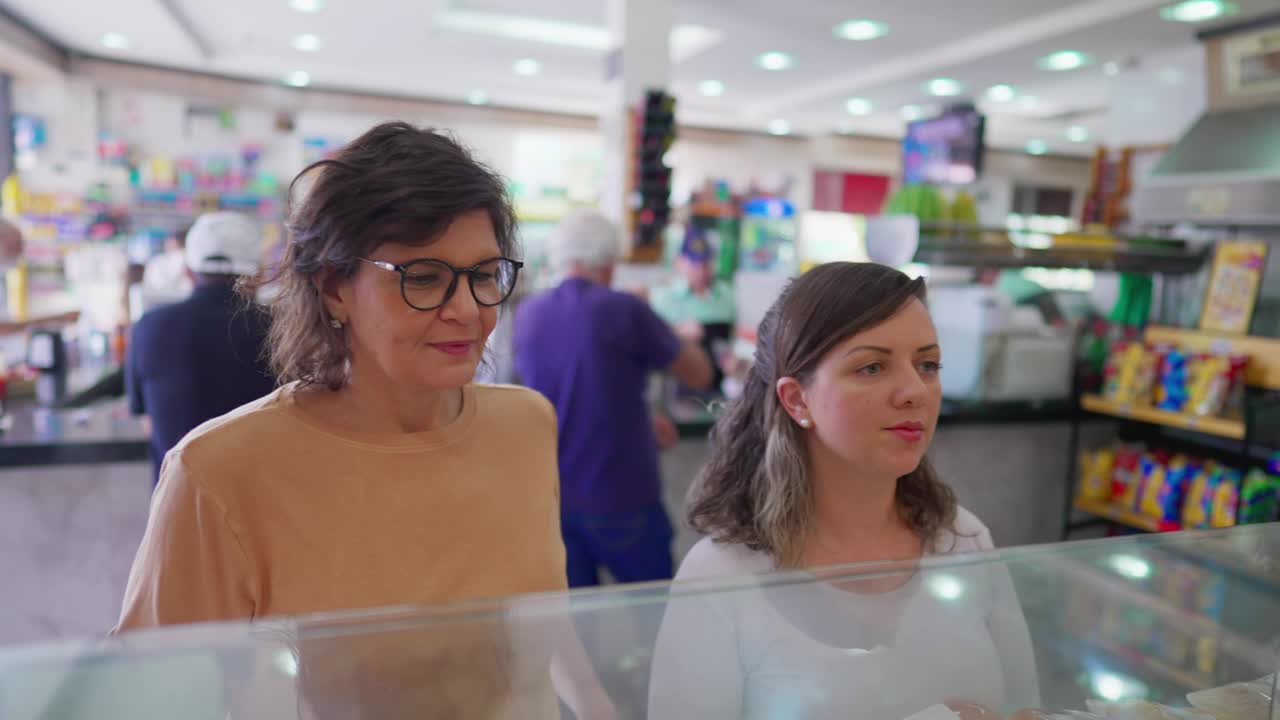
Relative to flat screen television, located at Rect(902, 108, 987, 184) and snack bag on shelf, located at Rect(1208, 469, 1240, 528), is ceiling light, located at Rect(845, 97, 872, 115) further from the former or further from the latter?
snack bag on shelf, located at Rect(1208, 469, 1240, 528)

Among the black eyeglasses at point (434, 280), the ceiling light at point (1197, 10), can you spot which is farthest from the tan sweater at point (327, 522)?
the ceiling light at point (1197, 10)

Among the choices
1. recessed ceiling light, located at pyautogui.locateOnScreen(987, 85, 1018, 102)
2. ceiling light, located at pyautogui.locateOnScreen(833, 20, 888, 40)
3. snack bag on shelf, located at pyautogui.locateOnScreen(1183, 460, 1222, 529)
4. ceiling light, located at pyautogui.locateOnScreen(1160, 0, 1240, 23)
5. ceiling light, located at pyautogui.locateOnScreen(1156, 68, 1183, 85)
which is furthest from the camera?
recessed ceiling light, located at pyautogui.locateOnScreen(987, 85, 1018, 102)

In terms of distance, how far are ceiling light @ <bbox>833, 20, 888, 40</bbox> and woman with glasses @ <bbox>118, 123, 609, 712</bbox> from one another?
582cm

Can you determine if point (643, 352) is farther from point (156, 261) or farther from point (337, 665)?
point (156, 261)

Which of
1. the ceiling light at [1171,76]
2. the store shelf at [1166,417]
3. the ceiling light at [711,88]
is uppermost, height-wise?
the ceiling light at [711,88]

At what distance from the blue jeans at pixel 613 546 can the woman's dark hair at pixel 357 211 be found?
5.68ft

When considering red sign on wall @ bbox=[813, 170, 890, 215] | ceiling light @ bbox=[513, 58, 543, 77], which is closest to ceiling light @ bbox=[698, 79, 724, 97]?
ceiling light @ bbox=[513, 58, 543, 77]

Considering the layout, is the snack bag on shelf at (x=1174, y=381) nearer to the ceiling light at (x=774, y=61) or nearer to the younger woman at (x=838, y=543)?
the younger woman at (x=838, y=543)

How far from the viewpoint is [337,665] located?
75cm

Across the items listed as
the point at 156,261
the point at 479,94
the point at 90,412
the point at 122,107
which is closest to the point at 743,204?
the point at 479,94

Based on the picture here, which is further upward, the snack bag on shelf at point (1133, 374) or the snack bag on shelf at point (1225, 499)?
the snack bag on shelf at point (1133, 374)

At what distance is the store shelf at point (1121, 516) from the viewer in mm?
3967

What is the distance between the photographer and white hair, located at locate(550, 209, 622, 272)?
9.50ft

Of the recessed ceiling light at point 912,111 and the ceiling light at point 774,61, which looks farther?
the recessed ceiling light at point 912,111
